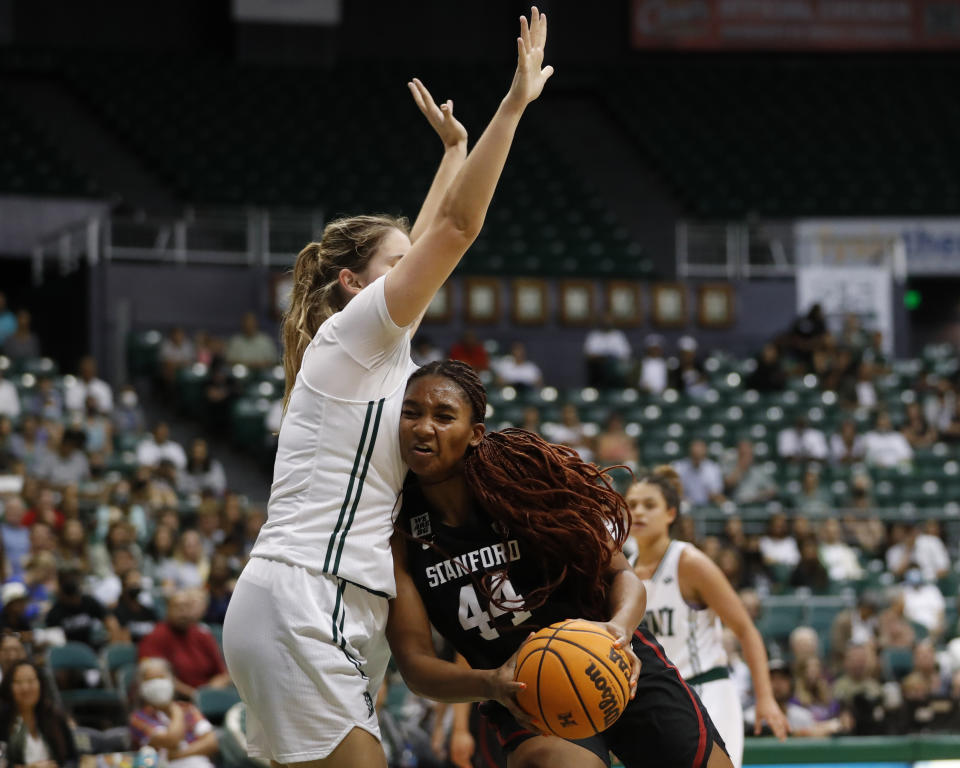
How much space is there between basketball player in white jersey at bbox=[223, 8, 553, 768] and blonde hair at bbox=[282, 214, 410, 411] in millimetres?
199

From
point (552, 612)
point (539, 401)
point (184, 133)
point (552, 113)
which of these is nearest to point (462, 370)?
point (552, 612)

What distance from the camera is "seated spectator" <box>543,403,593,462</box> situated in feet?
44.9

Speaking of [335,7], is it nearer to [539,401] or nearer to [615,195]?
[615,195]

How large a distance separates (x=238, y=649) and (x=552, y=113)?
22043mm

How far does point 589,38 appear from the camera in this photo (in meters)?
25.4

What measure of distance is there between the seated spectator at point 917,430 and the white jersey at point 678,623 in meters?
11.1

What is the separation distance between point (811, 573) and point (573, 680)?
9.20 m

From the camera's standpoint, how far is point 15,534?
32.7 ft

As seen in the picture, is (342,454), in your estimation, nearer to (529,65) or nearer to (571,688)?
→ (571,688)

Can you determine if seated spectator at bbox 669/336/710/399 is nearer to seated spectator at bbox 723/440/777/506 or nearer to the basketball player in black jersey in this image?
seated spectator at bbox 723/440/777/506

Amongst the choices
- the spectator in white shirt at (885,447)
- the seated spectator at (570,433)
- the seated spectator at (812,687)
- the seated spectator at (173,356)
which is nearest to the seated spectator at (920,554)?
the spectator in white shirt at (885,447)

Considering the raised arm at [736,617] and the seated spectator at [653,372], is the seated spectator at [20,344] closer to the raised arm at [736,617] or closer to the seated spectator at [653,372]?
the seated spectator at [653,372]

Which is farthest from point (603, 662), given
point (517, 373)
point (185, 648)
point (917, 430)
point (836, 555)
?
point (917, 430)

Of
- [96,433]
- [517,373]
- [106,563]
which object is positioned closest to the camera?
[106,563]
